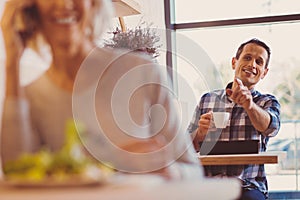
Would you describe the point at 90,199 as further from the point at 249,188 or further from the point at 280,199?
the point at 280,199

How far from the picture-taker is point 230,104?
91.2 inches

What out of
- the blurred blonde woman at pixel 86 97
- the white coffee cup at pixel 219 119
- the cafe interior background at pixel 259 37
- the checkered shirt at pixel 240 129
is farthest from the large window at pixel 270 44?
the blurred blonde woman at pixel 86 97

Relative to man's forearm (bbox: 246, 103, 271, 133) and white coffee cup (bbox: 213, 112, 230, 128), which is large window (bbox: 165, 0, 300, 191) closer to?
man's forearm (bbox: 246, 103, 271, 133)

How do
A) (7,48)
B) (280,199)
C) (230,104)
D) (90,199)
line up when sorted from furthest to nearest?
(280,199)
(230,104)
(7,48)
(90,199)

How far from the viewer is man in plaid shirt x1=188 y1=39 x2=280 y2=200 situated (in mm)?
2045

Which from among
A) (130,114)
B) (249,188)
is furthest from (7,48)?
(249,188)

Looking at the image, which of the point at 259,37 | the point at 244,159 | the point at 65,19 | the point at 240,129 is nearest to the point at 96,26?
the point at 65,19

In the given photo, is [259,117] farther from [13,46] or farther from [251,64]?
[13,46]

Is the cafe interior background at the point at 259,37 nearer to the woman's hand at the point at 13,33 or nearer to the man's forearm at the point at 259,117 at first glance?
the man's forearm at the point at 259,117

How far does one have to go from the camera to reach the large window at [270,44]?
3.81 meters

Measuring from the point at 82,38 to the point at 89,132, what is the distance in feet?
0.40

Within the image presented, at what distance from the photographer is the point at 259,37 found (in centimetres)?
387

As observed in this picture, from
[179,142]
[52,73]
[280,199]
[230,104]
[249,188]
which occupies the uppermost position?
[52,73]

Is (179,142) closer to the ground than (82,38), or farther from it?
closer to the ground
